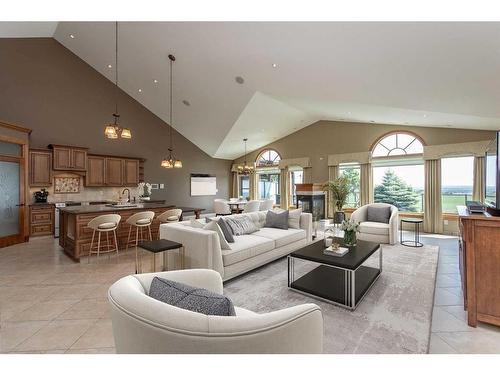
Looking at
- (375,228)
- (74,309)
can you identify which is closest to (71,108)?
(74,309)

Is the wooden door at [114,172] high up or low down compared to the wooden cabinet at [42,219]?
up

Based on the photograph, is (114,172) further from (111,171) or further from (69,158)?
(69,158)

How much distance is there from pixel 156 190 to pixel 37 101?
4004 mm

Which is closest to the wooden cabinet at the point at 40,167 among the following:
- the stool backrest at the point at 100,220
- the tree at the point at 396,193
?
the stool backrest at the point at 100,220

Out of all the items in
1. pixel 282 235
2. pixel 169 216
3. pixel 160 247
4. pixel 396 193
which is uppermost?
pixel 396 193

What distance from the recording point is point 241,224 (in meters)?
4.14

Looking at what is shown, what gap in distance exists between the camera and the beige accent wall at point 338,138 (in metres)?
6.06

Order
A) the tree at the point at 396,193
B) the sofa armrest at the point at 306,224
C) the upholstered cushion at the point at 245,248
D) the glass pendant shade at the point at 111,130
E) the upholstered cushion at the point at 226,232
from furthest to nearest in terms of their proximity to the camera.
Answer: the tree at the point at 396,193
the sofa armrest at the point at 306,224
the glass pendant shade at the point at 111,130
the upholstered cushion at the point at 226,232
the upholstered cushion at the point at 245,248

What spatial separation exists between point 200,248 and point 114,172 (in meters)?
5.81

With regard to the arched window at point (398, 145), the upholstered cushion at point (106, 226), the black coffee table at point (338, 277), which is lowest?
the black coffee table at point (338, 277)

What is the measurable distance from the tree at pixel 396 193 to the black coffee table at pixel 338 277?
472 centimetres

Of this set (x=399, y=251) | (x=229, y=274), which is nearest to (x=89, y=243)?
(x=229, y=274)

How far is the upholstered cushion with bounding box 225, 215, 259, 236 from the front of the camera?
3.97 m

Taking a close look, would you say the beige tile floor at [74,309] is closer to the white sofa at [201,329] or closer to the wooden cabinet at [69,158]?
the white sofa at [201,329]
